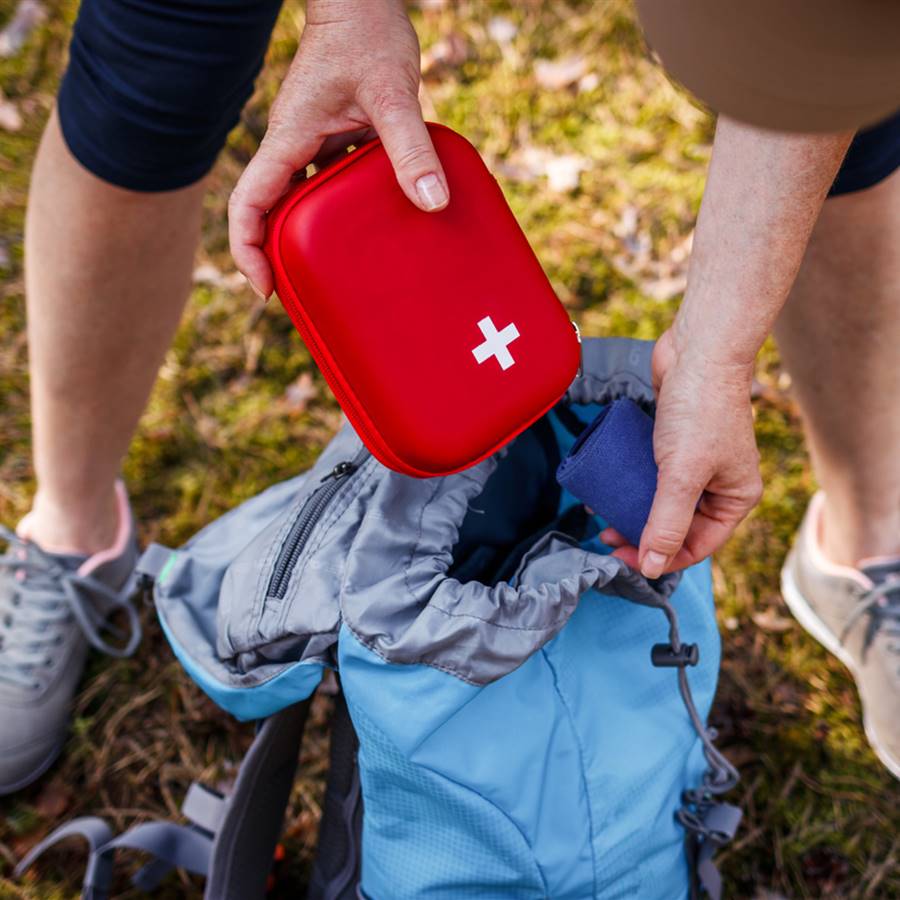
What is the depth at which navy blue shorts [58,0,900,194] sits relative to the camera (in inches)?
55.0

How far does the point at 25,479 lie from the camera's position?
7.84 feet

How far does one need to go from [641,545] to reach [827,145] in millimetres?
579

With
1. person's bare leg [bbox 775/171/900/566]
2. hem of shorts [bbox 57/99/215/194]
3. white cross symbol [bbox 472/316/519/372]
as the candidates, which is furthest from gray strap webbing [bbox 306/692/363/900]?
person's bare leg [bbox 775/171/900/566]

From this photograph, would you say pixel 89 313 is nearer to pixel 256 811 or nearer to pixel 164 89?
pixel 164 89

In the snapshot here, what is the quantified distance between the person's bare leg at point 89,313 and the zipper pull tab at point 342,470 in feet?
2.01

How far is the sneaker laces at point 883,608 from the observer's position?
2.04 meters

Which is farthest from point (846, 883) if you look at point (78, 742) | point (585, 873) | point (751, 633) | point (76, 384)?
point (76, 384)

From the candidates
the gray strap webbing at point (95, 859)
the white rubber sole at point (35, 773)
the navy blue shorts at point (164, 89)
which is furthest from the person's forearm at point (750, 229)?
the white rubber sole at point (35, 773)

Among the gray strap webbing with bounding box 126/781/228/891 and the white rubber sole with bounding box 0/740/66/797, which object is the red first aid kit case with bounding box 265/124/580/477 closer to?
the gray strap webbing with bounding box 126/781/228/891

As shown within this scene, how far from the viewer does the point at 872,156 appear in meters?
1.50

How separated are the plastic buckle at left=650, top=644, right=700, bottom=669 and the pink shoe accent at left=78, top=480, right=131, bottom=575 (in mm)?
1309

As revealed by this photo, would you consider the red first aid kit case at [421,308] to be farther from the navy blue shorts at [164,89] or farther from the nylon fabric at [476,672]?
the navy blue shorts at [164,89]

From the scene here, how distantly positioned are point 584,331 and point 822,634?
Result: 3.33 ft

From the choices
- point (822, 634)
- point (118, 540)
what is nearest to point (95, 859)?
point (118, 540)
